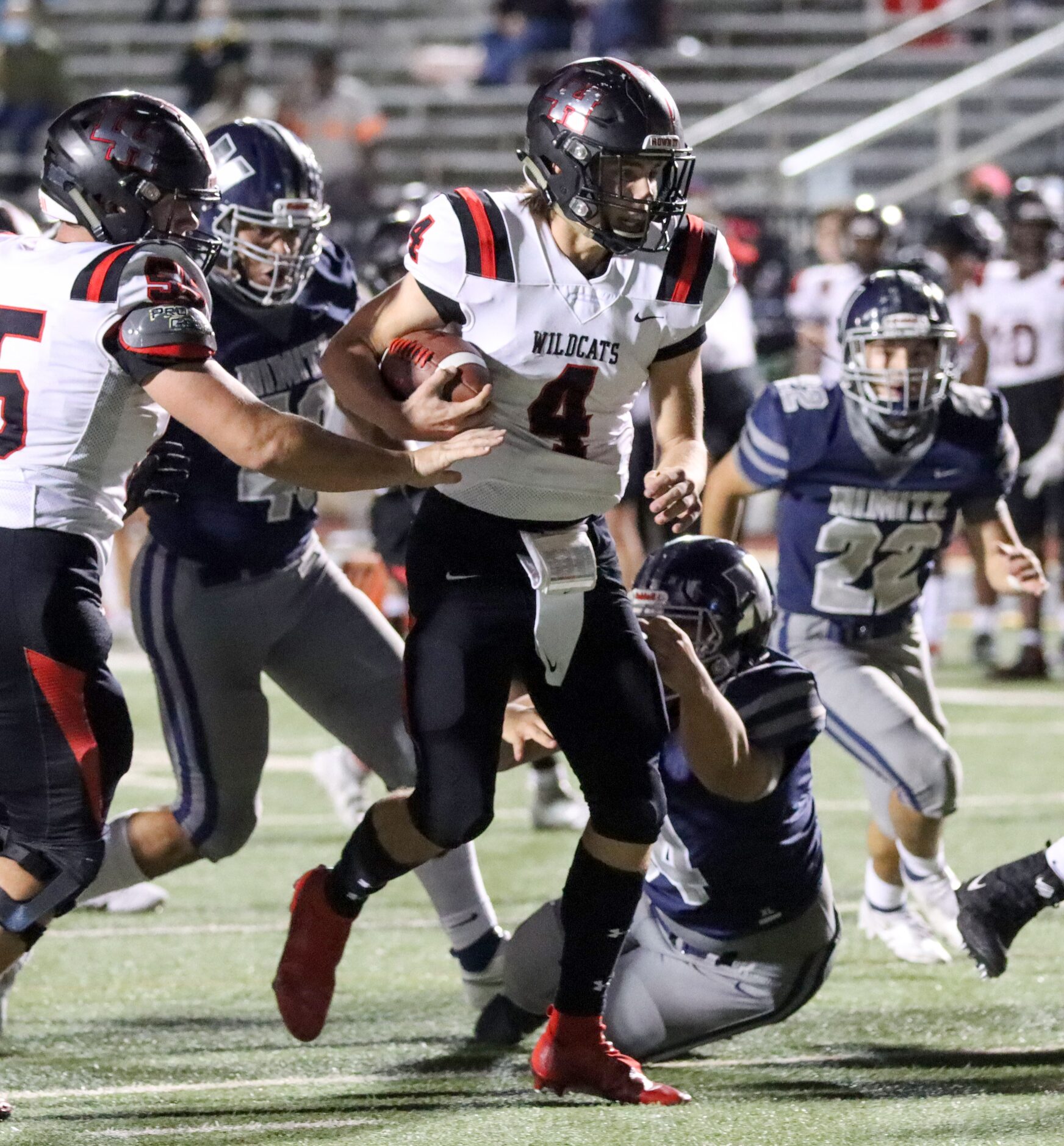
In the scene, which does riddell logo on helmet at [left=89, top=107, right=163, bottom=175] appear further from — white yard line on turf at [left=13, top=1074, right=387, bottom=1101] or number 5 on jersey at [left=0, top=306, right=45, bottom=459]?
white yard line on turf at [left=13, top=1074, right=387, bottom=1101]

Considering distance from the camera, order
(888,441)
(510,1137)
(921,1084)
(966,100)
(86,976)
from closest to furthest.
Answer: (510,1137) → (921,1084) → (86,976) → (888,441) → (966,100)

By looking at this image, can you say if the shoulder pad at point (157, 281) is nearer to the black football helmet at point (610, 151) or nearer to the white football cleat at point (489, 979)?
the black football helmet at point (610, 151)

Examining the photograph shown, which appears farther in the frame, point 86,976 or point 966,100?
point 966,100

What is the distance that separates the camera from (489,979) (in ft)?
14.0

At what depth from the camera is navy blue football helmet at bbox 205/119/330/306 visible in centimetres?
429

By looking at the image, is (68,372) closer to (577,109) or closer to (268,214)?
(577,109)

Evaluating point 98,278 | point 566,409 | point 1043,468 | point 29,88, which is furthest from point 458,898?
point 29,88

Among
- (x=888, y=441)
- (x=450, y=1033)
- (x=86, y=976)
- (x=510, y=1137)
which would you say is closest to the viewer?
(x=510, y=1137)

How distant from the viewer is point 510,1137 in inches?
130

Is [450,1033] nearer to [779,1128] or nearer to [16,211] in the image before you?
[779,1128]

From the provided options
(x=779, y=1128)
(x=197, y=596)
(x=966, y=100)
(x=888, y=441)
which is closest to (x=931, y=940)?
(x=888, y=441)

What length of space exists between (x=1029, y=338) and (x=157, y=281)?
22.4 feet

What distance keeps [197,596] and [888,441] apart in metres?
1.75

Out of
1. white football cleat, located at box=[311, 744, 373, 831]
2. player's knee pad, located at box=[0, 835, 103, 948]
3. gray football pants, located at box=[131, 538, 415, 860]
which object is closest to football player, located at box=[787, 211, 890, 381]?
white football cleat, located at box=[311, 744, 373, 831]
